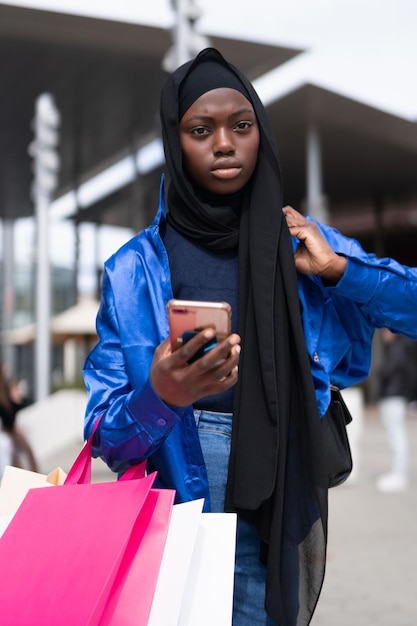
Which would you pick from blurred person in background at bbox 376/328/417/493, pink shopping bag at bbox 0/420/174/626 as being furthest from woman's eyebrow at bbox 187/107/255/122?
blurred person in background at bbox 376/328/417/493

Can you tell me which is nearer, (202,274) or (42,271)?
(202,274)

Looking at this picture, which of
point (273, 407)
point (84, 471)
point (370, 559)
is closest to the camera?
point (84, 471)

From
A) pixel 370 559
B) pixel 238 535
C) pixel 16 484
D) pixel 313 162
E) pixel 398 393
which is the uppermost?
pixel 313 162

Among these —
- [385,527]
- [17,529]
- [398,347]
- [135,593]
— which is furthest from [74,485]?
[398,347]

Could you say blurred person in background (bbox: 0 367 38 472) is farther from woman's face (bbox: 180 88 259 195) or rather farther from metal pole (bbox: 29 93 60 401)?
metal pole (bbox: 29 93 60 401)

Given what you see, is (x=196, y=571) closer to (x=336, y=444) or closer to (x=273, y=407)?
(x=273, y=407)

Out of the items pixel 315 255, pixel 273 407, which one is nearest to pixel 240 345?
pixel 273 407

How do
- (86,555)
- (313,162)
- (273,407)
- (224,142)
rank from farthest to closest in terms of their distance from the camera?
(313,162) < (224,142) < (273,407) < (86,555)

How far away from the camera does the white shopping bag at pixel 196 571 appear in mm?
1498

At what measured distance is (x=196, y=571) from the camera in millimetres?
1568

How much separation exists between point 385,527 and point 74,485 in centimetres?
645

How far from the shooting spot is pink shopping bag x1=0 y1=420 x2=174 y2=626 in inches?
57.7

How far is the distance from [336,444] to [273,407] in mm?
283

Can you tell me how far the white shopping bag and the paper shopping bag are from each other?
15.2 inches
